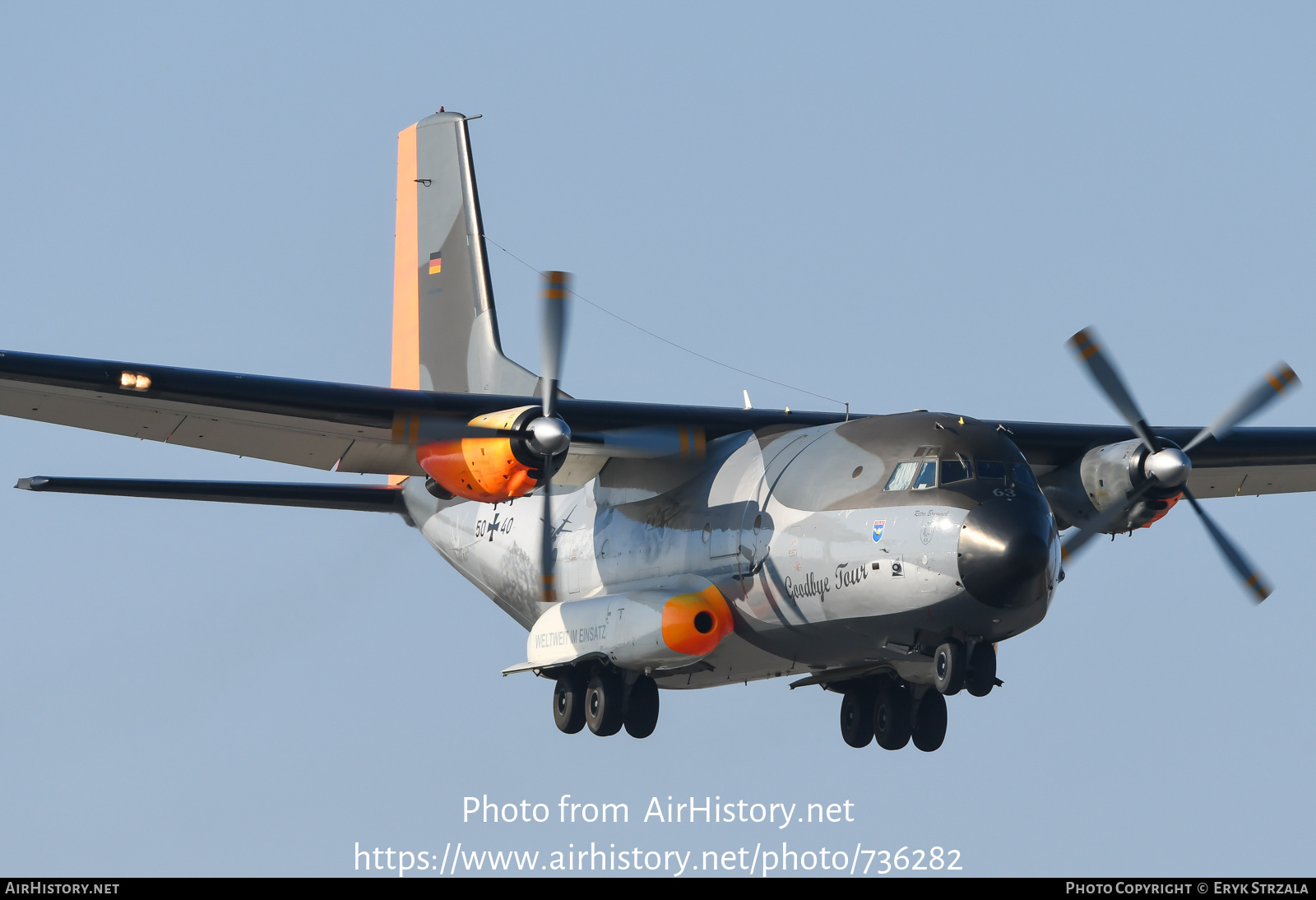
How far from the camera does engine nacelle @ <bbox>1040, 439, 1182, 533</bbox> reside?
56.8ft

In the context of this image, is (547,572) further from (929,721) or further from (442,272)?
(442,272)

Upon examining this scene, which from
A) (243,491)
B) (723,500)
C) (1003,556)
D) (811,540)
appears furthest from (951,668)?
(243,491)

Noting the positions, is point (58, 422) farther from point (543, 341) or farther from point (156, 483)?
point (543, 341)

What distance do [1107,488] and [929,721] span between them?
306 cm

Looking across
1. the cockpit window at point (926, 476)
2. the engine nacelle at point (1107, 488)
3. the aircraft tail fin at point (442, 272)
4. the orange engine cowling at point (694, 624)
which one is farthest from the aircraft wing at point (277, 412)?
the aircraft tail fin at point (442, 272)

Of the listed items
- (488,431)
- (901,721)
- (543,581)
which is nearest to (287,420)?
(488,431)

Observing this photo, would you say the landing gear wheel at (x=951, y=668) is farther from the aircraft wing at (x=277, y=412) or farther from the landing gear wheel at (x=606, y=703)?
the aircraft wing at (x=277, y=412)

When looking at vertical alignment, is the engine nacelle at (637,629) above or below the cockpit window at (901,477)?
below

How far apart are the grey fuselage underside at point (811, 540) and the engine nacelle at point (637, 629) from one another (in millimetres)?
341

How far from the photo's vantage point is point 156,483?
1864 cm

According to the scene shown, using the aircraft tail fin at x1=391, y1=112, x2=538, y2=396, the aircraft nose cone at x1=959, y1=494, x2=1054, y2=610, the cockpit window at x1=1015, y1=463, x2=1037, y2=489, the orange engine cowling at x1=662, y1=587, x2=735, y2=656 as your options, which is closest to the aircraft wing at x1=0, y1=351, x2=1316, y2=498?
the orange engine cowling at x1=662, y1=587, x2=735, y2=656

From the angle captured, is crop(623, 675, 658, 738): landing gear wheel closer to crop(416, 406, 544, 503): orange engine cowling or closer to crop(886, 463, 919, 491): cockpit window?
crop(416, 406, 544, 503): orange engine cowling

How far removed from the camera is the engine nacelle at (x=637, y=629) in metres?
16.6

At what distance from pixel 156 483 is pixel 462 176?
23.3 ft
